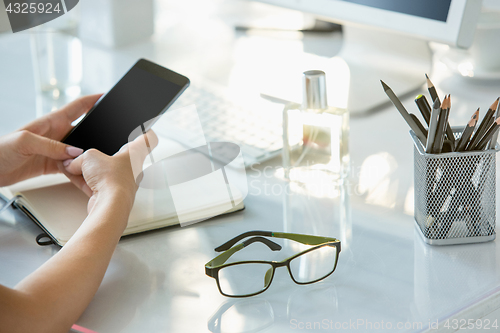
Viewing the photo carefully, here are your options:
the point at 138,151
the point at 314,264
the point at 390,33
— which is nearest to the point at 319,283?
the point at 314,264

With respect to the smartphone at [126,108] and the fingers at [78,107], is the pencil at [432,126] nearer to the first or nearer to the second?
the smartphone at [126,108]

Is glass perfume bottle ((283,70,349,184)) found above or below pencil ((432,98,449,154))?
below

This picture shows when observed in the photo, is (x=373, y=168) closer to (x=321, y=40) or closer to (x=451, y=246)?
(x=451, y=246)

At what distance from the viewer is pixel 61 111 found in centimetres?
73

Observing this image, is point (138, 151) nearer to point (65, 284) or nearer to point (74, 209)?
point (74, 209)

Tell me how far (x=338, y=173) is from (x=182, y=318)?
1.00ft

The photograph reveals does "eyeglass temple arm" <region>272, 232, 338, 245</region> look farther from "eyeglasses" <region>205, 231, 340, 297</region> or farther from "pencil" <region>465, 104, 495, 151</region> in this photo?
"pencil" <region>465, 104, 495, 151</region>

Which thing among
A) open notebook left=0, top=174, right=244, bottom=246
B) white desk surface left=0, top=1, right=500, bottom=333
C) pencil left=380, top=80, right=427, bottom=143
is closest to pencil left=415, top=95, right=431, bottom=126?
pencil left=380, top=80, right=427, bottom=143

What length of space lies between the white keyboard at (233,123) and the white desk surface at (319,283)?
0.04 m

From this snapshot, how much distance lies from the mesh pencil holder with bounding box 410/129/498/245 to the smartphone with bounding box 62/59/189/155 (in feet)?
1.00

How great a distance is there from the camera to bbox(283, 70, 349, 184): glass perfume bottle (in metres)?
0.66

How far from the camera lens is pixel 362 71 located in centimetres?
101

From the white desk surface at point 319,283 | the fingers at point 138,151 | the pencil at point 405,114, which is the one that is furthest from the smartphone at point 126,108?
the pencil at point 405,114

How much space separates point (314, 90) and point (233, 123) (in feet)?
0.63
